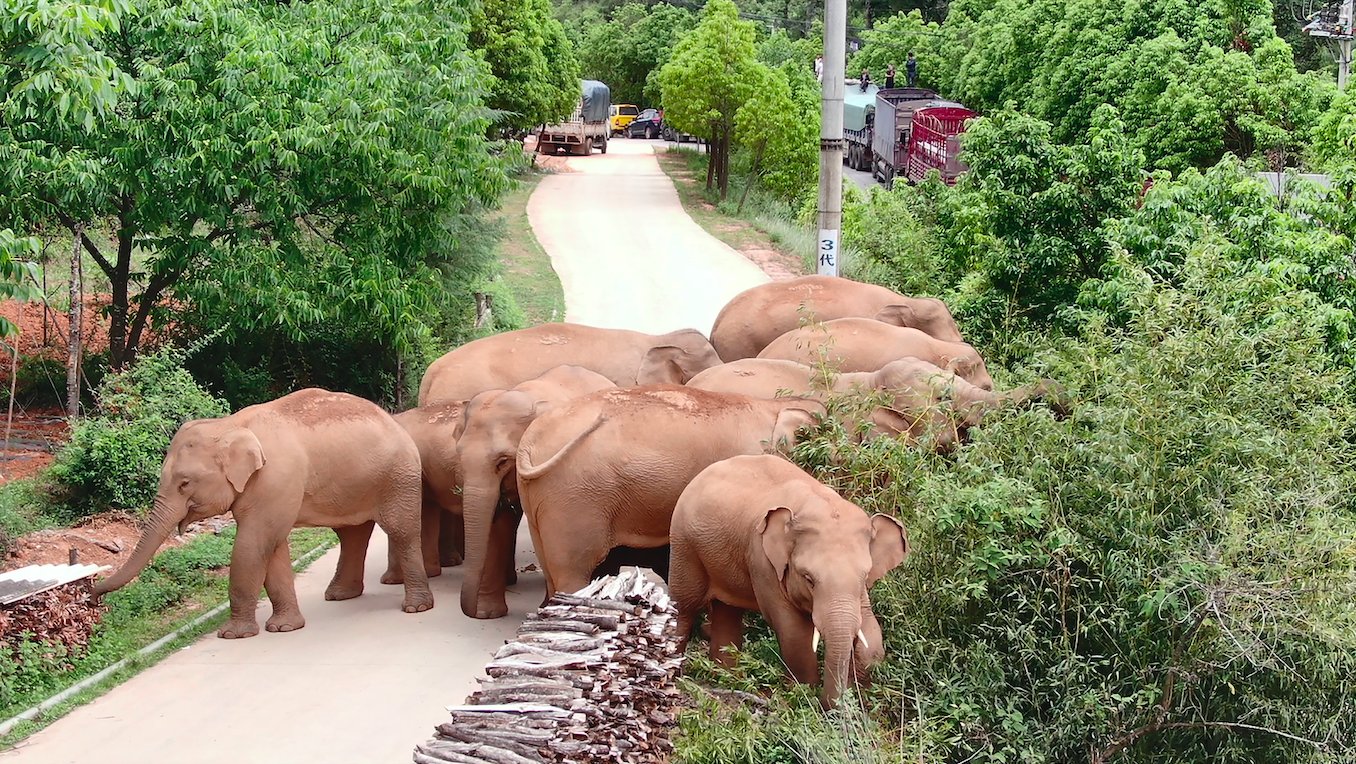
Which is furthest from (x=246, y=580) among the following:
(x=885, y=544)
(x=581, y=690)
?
(x=885, y=544)

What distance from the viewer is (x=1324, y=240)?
13.7 meters

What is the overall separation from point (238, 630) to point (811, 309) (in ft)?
21.6

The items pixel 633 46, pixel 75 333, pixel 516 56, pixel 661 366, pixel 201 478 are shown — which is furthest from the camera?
pixel 633 46

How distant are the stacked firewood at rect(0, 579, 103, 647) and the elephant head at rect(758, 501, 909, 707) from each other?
4.80 metres

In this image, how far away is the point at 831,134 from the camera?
54.1ft

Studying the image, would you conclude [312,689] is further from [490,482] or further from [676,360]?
[676,360]

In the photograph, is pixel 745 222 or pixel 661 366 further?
pixel 745 222

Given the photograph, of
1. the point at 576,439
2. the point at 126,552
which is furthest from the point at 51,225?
the point at 576,439

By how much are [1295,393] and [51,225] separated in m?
12.4

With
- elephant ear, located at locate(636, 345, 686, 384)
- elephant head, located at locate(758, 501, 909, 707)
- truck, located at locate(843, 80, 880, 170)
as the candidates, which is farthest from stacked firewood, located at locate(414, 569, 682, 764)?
truck, located at locate(843, 80, 880, 170)

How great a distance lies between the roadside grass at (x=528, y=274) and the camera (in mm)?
25891

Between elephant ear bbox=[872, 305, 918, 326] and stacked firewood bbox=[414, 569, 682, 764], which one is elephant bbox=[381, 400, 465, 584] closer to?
stacked firewood bbox=[414, 569, 682, 764]

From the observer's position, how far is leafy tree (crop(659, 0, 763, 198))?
4034 centimetres

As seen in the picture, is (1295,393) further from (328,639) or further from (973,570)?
(328,639)
